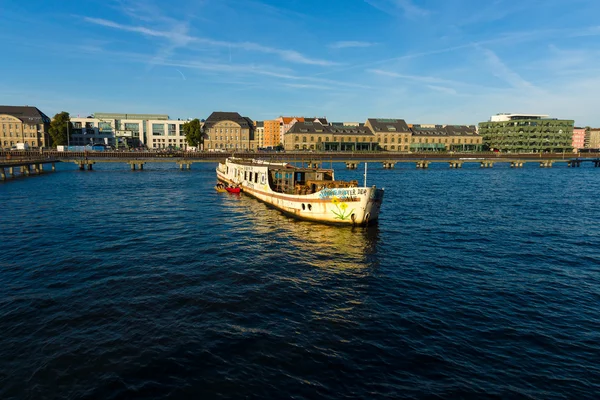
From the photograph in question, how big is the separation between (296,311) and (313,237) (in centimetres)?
1521

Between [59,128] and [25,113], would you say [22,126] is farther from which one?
[59,128]

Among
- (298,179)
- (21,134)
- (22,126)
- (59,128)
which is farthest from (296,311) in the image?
(22,126)

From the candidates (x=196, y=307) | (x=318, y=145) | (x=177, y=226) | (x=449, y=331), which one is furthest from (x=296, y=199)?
(x=318, y=145)

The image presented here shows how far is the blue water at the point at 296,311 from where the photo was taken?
1327cm

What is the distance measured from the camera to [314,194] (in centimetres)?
3822

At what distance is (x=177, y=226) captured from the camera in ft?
121

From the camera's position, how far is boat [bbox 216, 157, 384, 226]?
3544cm

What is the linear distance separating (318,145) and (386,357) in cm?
18858

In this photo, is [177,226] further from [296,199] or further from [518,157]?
[518,157]

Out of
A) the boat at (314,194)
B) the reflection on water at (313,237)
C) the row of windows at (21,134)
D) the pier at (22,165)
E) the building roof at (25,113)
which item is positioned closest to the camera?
the reflection on water at (313,237)

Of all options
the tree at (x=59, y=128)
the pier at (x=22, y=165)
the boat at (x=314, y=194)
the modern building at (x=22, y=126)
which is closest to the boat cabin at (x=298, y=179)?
the boat at (x=314, y=194)

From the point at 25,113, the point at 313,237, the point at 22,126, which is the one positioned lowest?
the point at 313,237

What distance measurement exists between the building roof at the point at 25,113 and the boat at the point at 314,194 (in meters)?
178

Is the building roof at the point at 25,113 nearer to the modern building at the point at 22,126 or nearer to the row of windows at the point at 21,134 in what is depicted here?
the modern building at the point at 22,126
